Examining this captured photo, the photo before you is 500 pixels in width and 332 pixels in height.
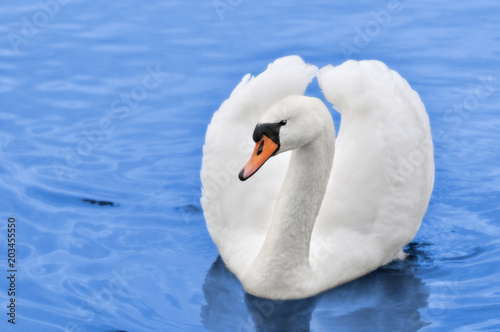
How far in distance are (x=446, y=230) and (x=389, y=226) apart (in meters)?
0.96

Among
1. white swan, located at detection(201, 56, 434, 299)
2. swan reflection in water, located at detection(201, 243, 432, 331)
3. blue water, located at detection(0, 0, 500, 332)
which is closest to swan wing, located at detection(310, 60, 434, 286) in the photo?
white swan, located at detection(201, 56, 434, 299)

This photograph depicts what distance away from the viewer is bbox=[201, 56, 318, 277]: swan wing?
261 inches

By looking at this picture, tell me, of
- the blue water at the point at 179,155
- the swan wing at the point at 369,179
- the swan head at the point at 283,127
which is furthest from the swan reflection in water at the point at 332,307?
the swan head at the point at 283,127

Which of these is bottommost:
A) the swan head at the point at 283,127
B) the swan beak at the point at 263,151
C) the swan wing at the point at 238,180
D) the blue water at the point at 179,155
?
the blue water at the point at 179,155

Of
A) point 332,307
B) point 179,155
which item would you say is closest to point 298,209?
point 332,307

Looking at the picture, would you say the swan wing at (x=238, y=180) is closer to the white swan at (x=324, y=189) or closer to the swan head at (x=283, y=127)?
the white swan at (x=324, y=189)

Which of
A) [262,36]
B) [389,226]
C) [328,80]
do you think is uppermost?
[328,80]

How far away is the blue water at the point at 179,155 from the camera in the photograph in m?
6.53

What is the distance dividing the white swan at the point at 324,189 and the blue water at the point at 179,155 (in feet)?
0.70

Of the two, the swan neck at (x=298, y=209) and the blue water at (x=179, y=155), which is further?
the blue water at (x=179, y=155)

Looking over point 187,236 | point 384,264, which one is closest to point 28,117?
point 187,236

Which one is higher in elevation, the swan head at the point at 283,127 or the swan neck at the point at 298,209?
the swan head at the point at 283,127

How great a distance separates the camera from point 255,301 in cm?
653

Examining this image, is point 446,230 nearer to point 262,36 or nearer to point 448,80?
point 448,80
